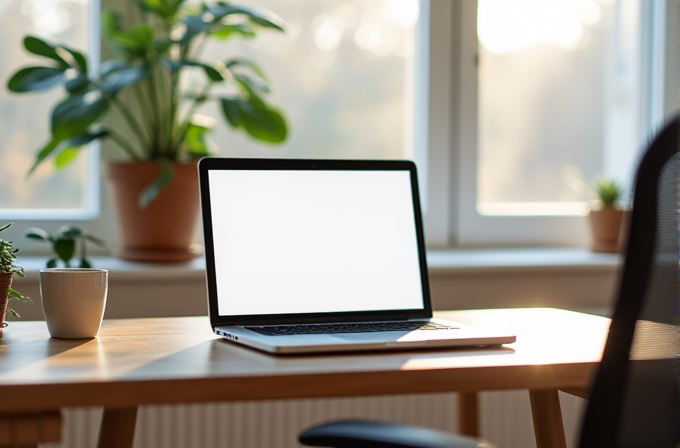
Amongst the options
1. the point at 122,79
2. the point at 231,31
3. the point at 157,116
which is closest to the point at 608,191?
the point at 231,31

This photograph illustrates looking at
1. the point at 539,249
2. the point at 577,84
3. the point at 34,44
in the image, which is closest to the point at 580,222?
the point at 539,249

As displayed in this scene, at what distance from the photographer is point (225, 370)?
3.01ft

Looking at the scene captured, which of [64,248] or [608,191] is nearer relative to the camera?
[64,248]

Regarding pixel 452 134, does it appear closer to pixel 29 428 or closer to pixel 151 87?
pixel 151 87

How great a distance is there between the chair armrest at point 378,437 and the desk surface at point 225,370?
0.19 feet

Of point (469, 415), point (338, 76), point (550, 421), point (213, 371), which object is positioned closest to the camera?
point (213, 371)

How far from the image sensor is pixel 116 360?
98cm

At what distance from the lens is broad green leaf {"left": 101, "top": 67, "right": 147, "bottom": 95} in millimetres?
1792

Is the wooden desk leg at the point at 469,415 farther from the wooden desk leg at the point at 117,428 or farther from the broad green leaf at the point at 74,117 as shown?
the broad green leaf at the point at 74,117

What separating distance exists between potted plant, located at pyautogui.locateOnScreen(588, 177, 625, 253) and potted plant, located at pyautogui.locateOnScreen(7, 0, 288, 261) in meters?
1.02

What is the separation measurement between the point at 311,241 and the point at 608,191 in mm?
1437

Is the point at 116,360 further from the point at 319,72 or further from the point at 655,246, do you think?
the point at 319,72

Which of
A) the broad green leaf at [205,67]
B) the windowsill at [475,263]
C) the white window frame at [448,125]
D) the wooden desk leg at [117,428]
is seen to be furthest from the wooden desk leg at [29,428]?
the white window frame at [448,125]

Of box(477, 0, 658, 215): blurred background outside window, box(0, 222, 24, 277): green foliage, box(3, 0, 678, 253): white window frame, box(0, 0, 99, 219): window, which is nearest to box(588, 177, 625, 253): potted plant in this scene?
box(477, 0, 658, 215): blurred background outside window
